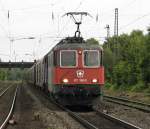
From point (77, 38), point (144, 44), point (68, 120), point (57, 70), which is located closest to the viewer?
point (68, 120)

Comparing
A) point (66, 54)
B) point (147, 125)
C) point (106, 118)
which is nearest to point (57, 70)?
point (66, 54)

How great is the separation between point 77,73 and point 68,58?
0.83 meters

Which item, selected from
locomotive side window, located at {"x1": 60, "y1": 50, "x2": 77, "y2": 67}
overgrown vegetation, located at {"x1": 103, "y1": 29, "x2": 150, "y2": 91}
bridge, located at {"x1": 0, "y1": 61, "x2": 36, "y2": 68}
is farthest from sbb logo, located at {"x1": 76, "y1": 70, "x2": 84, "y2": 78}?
bridge, located at {"x1": 0, "y1": 61, "x2": 36, "y2": 68}

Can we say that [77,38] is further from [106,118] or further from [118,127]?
[118,127]

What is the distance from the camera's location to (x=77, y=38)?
24.5 meters

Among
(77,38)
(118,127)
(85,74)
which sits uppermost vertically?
(77,38)

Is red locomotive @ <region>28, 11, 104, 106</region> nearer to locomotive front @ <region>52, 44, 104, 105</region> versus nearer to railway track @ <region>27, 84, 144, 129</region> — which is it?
locomotive front @ <region>52, 44, 104, 105</region>

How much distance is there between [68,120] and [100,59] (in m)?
5.57

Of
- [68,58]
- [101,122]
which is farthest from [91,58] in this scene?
[101,122]

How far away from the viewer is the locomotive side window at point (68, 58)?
74.1 ft

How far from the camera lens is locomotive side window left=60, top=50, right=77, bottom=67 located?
890 inches

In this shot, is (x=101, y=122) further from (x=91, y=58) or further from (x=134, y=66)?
(x=134, y=66)

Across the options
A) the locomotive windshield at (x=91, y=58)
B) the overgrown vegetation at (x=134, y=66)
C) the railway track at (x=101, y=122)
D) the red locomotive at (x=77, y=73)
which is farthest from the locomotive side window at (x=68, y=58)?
the overgrown vegetation at (x=134, y=66)

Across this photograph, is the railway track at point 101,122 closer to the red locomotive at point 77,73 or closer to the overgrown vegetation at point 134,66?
the red locomotive at point 77,73
